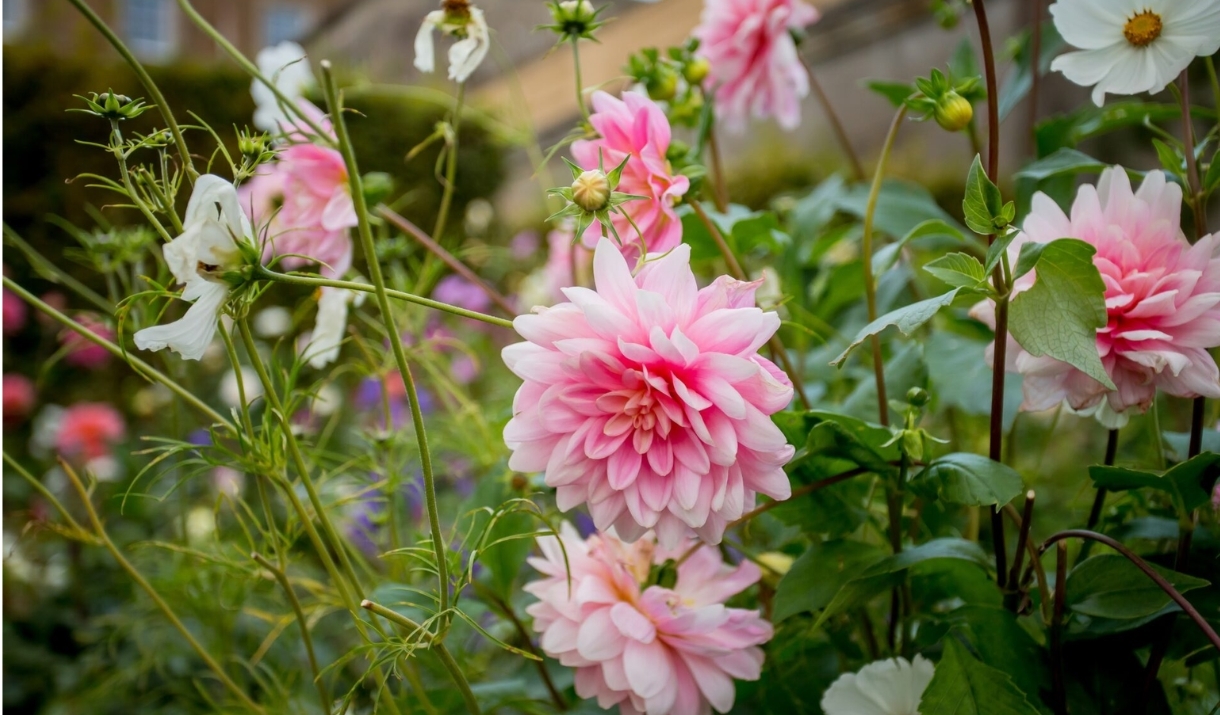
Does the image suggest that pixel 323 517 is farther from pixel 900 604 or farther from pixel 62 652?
pixel 62 652

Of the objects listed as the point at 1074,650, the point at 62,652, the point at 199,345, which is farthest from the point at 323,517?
the point at 62,652

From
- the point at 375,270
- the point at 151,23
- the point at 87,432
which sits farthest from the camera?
the point at 151,23

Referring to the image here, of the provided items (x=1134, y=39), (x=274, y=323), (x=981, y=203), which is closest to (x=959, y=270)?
(x=981, y=203)

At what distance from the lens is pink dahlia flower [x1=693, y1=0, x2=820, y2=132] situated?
54 cm

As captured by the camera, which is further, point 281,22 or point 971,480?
point 281,22

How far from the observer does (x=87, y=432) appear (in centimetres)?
127

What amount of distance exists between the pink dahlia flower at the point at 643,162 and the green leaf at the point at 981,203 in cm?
11

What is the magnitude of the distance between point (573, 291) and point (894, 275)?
33 cm

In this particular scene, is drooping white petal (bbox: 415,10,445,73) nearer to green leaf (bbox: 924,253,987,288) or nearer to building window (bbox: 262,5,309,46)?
green leaf (bbox: 924,253,987,288)

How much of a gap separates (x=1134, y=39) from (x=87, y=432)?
4.53 feet

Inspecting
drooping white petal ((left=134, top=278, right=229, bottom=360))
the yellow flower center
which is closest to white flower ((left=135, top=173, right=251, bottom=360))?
drooping white petal ((left=134, top=278, right=229, bottom=360))

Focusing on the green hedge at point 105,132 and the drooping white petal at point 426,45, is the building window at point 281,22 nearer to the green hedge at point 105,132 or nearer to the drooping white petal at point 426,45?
the green hedge at point 105,132

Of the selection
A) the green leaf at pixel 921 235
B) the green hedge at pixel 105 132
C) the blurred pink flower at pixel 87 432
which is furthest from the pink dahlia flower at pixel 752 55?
the green hedge at pixel 105 132

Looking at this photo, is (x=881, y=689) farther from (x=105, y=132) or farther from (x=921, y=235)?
(x=105, y=132)
